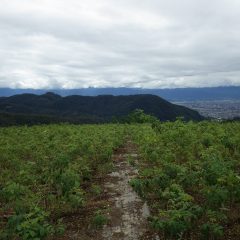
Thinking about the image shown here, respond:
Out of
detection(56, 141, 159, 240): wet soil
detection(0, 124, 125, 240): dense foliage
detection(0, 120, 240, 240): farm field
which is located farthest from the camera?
detection(56, 141, 159, 240): wet soil

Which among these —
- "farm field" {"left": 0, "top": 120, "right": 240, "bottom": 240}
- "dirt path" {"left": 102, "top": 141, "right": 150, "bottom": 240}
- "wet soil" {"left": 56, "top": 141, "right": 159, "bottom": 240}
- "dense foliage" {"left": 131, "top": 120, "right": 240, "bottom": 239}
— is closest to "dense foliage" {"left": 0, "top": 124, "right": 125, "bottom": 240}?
"farm field" {"left": 0, "top": 120, "right": 240, "bottom": 240}

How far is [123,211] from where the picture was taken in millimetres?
12477

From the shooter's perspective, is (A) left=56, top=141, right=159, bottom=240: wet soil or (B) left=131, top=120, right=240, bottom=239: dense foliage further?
(A) left=56, top=141, right=159, bottom=240: wet soil

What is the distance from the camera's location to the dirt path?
35.0 ft

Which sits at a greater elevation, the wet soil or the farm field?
the farm field

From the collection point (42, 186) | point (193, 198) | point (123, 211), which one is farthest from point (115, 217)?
A: point (42, 186)

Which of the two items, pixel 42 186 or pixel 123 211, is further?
pixel 42 186

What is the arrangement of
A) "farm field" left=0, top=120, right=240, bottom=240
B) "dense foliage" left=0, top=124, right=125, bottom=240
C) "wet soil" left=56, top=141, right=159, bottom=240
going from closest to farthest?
"dense foliage" left=0, top=124, right=125, bottom=240 < "farm field" left=0, top=120, right=240, bottom=240 < "wet soil" left=56, top=141, right=159, bottom=240

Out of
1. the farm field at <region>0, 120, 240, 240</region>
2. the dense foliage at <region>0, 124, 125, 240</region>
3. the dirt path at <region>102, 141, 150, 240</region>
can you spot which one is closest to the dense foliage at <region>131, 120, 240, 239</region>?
the farm field at <region>0, 120, 240, 240</region>

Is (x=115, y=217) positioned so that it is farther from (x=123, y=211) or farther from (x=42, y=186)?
(x=42, y=186)

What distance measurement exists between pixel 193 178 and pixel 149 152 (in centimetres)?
621

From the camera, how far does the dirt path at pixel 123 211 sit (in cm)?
1067

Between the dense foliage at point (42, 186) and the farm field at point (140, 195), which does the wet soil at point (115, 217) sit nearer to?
the farm field at point (140, 195)

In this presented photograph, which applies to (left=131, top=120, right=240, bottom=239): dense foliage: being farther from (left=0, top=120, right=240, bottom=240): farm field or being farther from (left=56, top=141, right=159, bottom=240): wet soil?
(left=56, top=141, right=159, bottom=240): wet soil
